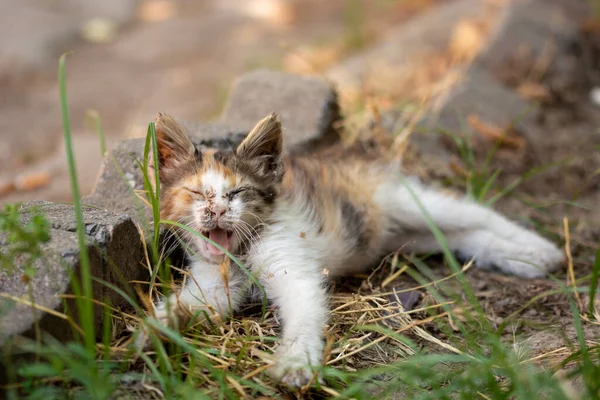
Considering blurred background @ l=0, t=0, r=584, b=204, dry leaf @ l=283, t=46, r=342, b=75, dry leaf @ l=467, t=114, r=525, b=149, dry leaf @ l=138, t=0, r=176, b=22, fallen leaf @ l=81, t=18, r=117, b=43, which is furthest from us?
dry leaf @ l=138, t=0, r=176, b=22

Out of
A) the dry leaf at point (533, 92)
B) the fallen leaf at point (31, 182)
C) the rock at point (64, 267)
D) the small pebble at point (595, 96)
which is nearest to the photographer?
the rock at point (64, 267)

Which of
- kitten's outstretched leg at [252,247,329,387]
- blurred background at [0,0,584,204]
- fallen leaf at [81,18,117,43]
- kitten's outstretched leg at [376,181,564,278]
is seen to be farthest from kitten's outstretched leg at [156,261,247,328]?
fallen leaf at [81,18,117,43]

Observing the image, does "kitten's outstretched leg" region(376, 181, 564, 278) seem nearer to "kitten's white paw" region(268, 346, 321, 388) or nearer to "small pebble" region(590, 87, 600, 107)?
"kitten's white paw" region(268, 346, 321, 388)

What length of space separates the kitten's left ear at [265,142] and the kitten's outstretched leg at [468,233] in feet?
2.73

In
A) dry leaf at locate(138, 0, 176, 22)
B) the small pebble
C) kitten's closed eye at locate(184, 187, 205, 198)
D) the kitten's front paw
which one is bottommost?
the kitten's front paw

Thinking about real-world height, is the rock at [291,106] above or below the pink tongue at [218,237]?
above

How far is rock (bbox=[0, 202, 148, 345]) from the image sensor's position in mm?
2146

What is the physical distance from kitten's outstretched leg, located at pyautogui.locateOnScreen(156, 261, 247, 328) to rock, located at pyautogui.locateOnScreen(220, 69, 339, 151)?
1.35 metres

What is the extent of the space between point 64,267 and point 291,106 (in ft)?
7.60

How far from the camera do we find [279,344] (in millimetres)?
2557

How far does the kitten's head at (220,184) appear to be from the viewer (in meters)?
2.71

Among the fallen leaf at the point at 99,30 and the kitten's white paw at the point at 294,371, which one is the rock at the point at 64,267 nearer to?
the kitten's white paw at the point at 294,371

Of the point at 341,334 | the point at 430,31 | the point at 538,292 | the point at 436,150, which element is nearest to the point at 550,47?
the point at 430,31

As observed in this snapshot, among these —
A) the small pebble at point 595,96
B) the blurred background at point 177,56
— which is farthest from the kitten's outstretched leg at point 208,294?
the small pebble at point 595,96
